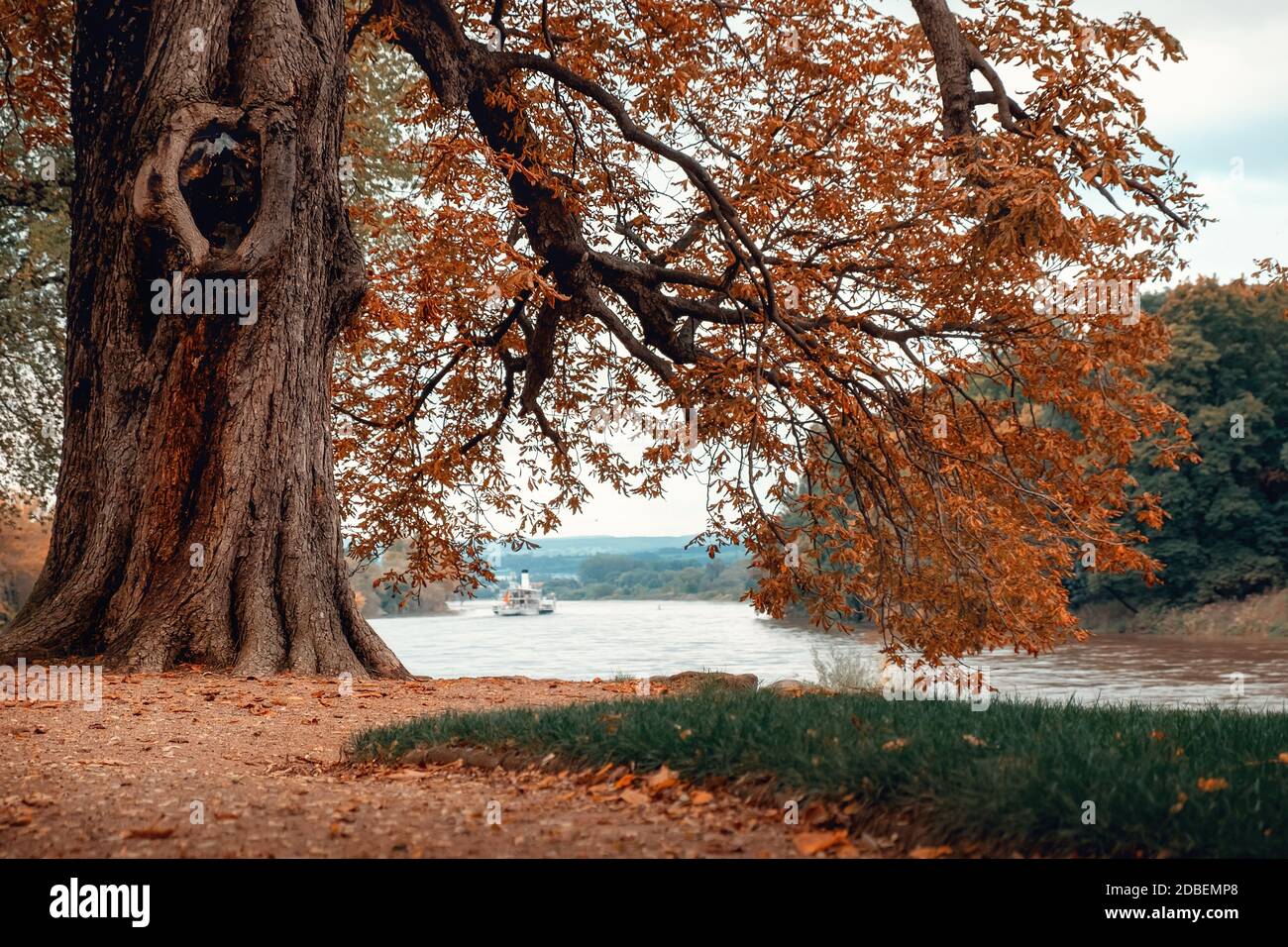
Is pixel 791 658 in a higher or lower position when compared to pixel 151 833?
Result: lower

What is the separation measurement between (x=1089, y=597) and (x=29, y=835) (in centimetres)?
4733

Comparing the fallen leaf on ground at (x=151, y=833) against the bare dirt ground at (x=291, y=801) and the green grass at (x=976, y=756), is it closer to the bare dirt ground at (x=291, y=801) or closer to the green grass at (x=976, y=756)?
the bare dirt ground at (x=291, y=801)

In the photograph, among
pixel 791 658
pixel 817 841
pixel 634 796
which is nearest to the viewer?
pixel 817 841

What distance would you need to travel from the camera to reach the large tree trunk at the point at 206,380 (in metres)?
9.49

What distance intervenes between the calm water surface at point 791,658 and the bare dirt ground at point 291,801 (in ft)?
25.7

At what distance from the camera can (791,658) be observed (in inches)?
1580

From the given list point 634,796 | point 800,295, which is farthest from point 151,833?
point 800,295

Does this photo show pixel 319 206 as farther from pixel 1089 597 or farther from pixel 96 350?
pixel 1089 597

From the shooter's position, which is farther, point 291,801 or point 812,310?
point 812,310

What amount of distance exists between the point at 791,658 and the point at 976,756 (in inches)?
1426

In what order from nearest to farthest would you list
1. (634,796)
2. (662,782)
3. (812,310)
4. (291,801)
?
(634,796) < (662,782) < (291,801) < (812,310)

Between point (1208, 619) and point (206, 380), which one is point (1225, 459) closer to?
point (1208, 619)

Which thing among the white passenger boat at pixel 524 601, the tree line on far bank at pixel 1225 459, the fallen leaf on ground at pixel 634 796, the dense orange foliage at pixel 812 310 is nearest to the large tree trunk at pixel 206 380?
the dense orange foliage at pixel 812 310

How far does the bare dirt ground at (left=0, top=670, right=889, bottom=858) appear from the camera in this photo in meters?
4.29
